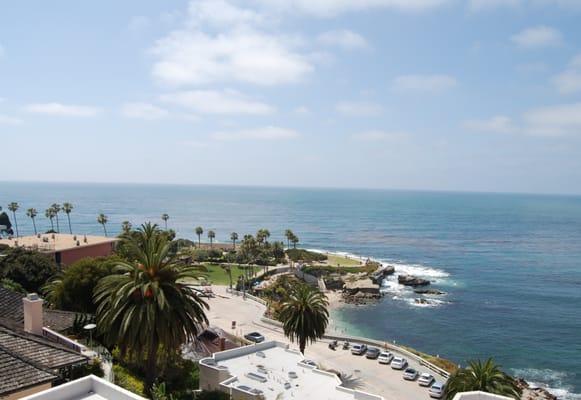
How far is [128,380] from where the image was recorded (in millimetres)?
24250

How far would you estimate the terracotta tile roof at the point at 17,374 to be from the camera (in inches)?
604

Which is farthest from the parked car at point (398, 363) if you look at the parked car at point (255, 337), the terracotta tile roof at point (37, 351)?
the terracotta tile roof at point (37, 351)

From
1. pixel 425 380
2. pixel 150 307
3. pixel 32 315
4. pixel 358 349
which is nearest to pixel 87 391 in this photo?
pixel 150 307

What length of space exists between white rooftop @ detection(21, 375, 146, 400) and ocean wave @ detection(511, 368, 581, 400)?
150ft

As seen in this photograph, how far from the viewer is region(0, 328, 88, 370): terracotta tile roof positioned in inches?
712

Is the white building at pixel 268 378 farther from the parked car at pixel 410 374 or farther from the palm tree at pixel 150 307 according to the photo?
the parked car at pixel 410 374

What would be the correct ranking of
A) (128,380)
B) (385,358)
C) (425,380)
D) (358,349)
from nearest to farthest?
(128,380) → (425,380) → (385,358) → (358,349)

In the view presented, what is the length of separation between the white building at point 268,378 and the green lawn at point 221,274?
4812cm

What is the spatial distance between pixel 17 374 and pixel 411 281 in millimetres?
Answer: 89426

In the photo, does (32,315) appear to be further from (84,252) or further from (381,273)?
(381,273)

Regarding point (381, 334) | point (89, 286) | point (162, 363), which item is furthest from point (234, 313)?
point (162, 363)

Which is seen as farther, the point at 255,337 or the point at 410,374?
the point at 255,337

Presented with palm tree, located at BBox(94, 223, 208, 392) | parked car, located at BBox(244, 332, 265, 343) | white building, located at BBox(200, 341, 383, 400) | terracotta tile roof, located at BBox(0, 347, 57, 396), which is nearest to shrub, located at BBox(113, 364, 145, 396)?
palm tree, located at BBox(94, 223, 208, 392)

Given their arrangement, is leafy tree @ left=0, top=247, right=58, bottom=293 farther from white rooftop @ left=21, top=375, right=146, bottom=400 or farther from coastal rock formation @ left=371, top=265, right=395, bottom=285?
coastal rock formation @ left=371, top=265, right=395, bottom=285
